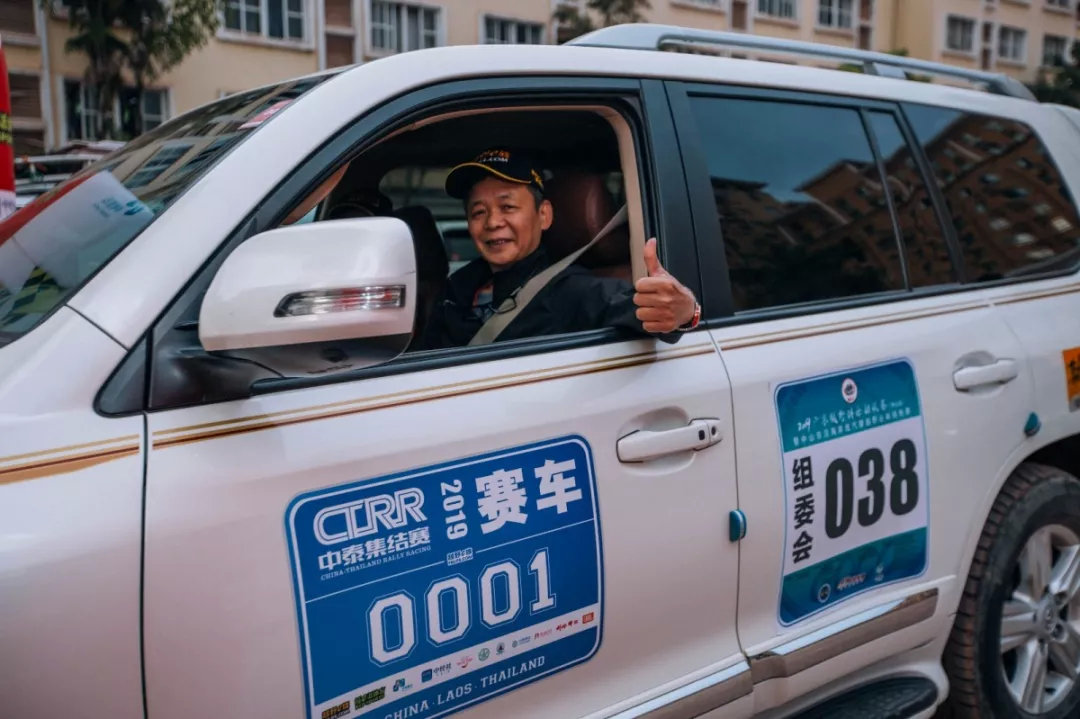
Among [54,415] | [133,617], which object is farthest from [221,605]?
[54,415]

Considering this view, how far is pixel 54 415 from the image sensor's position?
4.80 ft

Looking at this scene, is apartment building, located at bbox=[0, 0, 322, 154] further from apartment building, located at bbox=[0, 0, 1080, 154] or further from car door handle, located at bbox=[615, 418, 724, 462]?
car door handle, located at bbox=[615, 418, 724, 462]

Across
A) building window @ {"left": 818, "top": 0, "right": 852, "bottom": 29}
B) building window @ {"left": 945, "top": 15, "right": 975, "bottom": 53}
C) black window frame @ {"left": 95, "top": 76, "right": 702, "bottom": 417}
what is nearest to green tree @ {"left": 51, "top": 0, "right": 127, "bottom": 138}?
black window frame @ {"left": 95, "top": 76, "right": 702, "bottom": 417}

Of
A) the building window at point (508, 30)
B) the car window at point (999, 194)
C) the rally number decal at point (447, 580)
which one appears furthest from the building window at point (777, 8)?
the rally number decal at point (447, 580)

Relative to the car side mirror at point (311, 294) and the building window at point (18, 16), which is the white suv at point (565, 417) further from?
the building window at point (18, 16)

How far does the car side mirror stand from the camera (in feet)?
4.82

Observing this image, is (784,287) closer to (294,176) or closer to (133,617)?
(294,176)

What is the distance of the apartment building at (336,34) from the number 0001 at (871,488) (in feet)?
54.5

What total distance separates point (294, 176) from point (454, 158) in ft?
4.85

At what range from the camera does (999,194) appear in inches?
123

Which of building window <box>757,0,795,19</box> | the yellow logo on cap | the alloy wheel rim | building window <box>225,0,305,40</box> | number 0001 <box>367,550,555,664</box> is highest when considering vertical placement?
building window <box>757,0,795,19</box>

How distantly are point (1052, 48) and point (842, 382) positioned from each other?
45036mm

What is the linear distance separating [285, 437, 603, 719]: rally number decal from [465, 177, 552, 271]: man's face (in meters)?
0.84

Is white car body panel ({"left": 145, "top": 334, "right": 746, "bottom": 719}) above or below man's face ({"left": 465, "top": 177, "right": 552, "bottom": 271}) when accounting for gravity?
below
